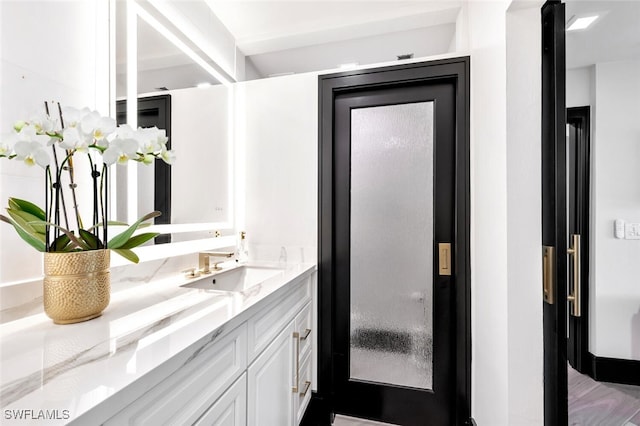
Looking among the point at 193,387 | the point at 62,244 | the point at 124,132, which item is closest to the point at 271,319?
the point at 193,387

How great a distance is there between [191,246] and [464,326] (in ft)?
5.22

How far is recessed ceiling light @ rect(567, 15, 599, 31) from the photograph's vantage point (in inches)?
38.7

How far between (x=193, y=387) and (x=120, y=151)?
64 centimetres

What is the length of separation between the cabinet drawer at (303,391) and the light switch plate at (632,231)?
4.86 ft

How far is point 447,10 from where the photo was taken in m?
1.77

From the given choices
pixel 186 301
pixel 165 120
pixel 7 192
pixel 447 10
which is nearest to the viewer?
pixel 7 192

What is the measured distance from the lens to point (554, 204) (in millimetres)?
1018

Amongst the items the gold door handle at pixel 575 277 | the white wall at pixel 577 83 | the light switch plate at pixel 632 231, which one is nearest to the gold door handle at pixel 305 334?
the gold door handle at pixel 575 277

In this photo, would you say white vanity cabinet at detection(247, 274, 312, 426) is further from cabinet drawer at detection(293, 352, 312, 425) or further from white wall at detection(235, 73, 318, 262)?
white wall at detection(235, 73, 318, 262)

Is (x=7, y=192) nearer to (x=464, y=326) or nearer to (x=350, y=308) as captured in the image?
(x=350, y=308)

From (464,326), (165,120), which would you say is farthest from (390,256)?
(165,120)

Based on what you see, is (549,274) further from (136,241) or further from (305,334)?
(136,241)

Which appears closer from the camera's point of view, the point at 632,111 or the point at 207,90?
the point at 632,111

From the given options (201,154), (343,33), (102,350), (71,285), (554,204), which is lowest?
(102,350)
